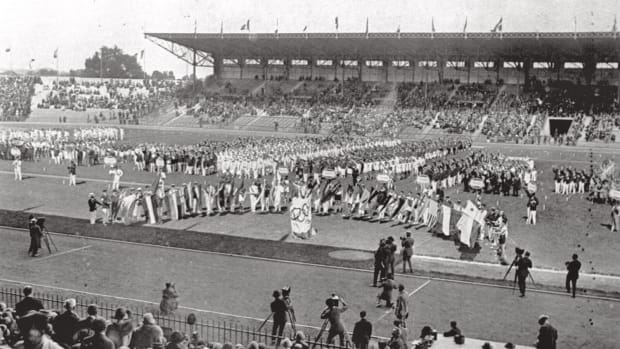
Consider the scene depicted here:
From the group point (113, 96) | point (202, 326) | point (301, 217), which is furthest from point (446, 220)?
point (113, 96)

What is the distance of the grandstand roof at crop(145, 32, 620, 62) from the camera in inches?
2172

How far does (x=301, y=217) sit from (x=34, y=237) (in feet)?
25.1

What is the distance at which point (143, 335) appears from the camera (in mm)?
8602

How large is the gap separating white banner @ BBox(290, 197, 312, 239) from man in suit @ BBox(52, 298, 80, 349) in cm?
1155

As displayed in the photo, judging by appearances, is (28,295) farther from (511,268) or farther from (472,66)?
(472,66)

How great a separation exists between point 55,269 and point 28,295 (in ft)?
21.4

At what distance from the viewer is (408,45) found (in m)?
62.1

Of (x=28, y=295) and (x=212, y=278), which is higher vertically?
(x=28, y=295)

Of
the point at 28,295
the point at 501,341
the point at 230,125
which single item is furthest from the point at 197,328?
the point at 230,125

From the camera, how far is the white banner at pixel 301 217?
2025 centimetres

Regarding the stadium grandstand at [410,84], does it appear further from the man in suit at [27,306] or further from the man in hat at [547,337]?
the man in suit at [27,306]

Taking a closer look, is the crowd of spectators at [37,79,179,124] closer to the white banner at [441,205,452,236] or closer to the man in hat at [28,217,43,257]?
the man in hat at [28,217,43,257]

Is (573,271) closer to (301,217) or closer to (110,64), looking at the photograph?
(301,217)

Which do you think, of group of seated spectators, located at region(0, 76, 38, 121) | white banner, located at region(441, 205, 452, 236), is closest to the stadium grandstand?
group of seated spectators, located at region(0, 76, 38, 121)
